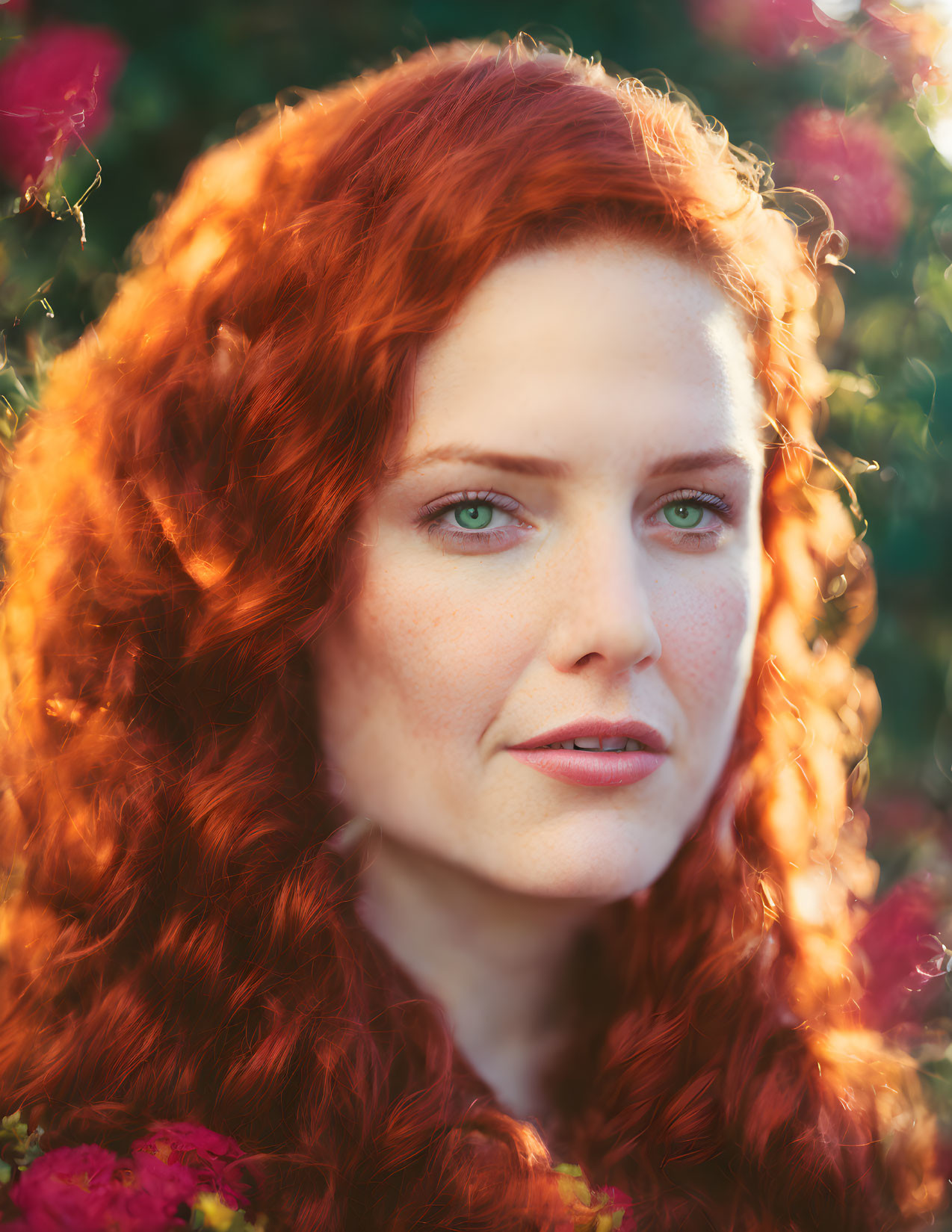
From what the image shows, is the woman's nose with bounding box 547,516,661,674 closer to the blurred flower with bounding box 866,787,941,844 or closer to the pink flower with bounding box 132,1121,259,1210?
the pink flower with bounding box 132,1121,259,1210

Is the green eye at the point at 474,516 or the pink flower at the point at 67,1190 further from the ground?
the green eye at the point at 474,516

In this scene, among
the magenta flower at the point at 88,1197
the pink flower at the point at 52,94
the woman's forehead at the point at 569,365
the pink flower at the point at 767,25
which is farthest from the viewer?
the pink flower at the point at 767,25

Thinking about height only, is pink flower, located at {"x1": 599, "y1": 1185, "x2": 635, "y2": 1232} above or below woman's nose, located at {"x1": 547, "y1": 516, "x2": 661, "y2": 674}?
below

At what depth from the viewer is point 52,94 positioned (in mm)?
1024

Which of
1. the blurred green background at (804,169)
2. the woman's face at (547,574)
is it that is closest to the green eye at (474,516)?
the woman's face at (547,574)

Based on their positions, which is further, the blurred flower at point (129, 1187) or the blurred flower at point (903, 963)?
the blurred flower at point (903, 963)

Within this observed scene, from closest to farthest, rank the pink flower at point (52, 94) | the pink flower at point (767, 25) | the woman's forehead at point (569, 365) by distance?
1. the woman's forehead at point (569, 365)
2. the pink flower at point (52, 94)
3. the pink flower at point (767, 25)

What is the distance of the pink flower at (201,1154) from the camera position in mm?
858

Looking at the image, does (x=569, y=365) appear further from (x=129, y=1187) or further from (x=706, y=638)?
(x=129, y=1187)

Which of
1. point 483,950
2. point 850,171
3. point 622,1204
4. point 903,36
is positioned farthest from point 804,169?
point 622,1204

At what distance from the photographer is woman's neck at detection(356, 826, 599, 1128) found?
43.0 inches

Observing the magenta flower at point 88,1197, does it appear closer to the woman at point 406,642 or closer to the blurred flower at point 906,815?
the woman at point 406,642

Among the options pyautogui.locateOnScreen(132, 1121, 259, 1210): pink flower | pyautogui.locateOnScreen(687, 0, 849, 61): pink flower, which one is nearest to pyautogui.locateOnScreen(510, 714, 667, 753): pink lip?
pyautogui.locateOnScreen(132, 1121, 259, 1210): pink flower

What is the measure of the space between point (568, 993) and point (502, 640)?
0.49 meters
